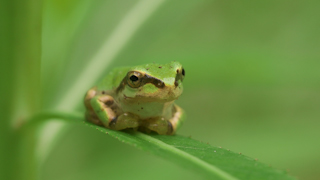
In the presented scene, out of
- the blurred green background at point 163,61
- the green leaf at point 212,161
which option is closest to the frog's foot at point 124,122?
the green leaf at point 212,161

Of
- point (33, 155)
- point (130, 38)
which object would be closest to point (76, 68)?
point (130, 38)

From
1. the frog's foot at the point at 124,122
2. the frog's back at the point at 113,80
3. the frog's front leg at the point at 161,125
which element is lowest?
the frog's foot at the point at 124,122

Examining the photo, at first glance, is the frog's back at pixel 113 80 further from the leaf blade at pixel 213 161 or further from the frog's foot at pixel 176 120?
the leaf blade at pixel 213 161

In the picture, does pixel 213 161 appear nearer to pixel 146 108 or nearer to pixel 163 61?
pixel 146 108

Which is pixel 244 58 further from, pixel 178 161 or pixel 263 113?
pixel 178 161

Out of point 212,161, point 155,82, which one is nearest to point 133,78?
point 155,82

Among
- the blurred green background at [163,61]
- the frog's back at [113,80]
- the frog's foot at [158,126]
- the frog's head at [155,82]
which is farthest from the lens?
the blurred green background at [163,61]
